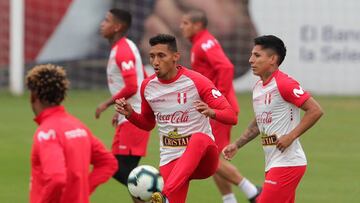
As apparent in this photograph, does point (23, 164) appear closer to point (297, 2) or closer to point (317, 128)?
point (317, 128)

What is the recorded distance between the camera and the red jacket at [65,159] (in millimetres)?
6641

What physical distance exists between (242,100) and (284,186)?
14.7 metres

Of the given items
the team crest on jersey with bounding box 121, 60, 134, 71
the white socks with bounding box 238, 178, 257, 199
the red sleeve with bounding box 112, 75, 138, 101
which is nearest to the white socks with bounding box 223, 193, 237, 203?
the white socks with bounding box 238, 178, 257, 199

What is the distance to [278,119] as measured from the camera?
8953 millimetres

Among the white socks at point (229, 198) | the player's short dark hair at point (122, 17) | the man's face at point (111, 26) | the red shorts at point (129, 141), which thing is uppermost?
the player's short dark hair at point (122, 17)

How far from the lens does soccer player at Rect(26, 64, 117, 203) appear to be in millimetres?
6777

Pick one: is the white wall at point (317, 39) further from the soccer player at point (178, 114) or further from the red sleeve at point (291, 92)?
the red sleeve at point (291, 92)

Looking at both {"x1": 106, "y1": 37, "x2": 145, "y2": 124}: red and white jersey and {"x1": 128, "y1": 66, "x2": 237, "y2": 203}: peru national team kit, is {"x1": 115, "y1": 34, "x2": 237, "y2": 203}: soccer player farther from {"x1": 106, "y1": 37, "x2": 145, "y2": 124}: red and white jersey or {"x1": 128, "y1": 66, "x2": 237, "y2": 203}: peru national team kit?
{"x1": 106, "y1": 37, "x2": 145, "y2": 124}: red and white jersey

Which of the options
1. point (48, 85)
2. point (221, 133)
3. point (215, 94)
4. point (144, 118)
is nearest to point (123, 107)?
point (144, 118)

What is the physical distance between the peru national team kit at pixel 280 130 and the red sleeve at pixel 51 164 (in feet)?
8.52

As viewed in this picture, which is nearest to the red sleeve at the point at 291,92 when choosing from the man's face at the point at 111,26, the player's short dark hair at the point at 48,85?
the player's short dark hair at the point at 48,85

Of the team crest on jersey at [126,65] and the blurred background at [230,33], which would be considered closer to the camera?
the team crest on jersey at [126,65]

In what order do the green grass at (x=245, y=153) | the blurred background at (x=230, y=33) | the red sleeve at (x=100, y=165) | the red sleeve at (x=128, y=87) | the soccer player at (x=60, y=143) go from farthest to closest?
the blurred background at (x=230, y=33)
the green grass at (x=245, y=153)
the red sleeve at (x=128, y=87)
the red sleeve at (x=100, y=165)
the soccer player at (x=60, y=143)

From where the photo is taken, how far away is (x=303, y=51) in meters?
24.5
